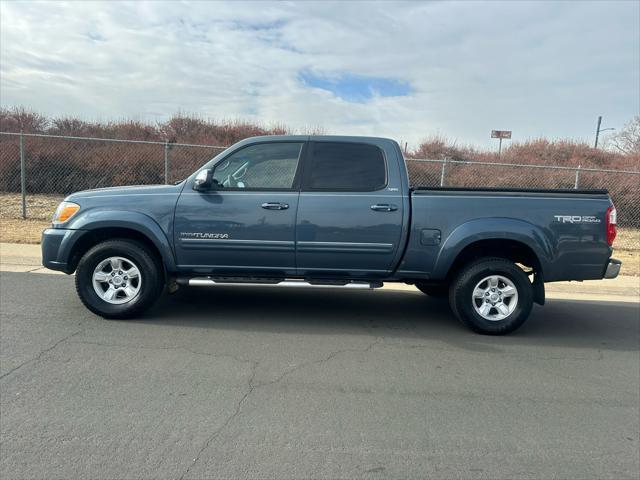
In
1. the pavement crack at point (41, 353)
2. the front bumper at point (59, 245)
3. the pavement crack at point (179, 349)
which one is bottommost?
the pavement crack at point (41, 353)

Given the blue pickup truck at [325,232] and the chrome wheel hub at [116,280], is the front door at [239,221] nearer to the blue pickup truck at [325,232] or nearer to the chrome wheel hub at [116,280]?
the blue pickup truck at [325,232]

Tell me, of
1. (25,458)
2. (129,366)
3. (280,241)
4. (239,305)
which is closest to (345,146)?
(280,241)

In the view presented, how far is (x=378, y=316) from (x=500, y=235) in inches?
65.8

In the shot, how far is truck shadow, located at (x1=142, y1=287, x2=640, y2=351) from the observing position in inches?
205

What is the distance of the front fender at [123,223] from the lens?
515 centimetres

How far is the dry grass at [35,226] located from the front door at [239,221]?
235 inches

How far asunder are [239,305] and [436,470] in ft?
11.9

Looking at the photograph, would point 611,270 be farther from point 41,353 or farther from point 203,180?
point 41,353

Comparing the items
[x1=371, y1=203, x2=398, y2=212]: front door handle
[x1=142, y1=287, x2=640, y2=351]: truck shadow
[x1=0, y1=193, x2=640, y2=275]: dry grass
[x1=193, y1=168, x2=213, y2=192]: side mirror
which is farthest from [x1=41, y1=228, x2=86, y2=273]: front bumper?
[x1=0, y1=193, x2=640, y2=275]: dry grass

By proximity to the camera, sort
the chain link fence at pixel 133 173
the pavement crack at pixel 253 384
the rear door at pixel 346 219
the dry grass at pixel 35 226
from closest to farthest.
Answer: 1. the pavement crack at pixel 253 384
2. the rear door at pixel 346 219
3. the dry grass at pixel 35 226
4. the chain link fence at pixel 133 173

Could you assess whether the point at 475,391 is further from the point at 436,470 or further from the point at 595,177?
the point at 595,177

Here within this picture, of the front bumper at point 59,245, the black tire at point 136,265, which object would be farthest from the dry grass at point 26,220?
the black tire at point 136,265

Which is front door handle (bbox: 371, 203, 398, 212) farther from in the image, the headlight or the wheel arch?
the headlight

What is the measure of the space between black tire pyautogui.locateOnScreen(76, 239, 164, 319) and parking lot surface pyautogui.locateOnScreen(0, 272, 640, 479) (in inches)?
6.0
